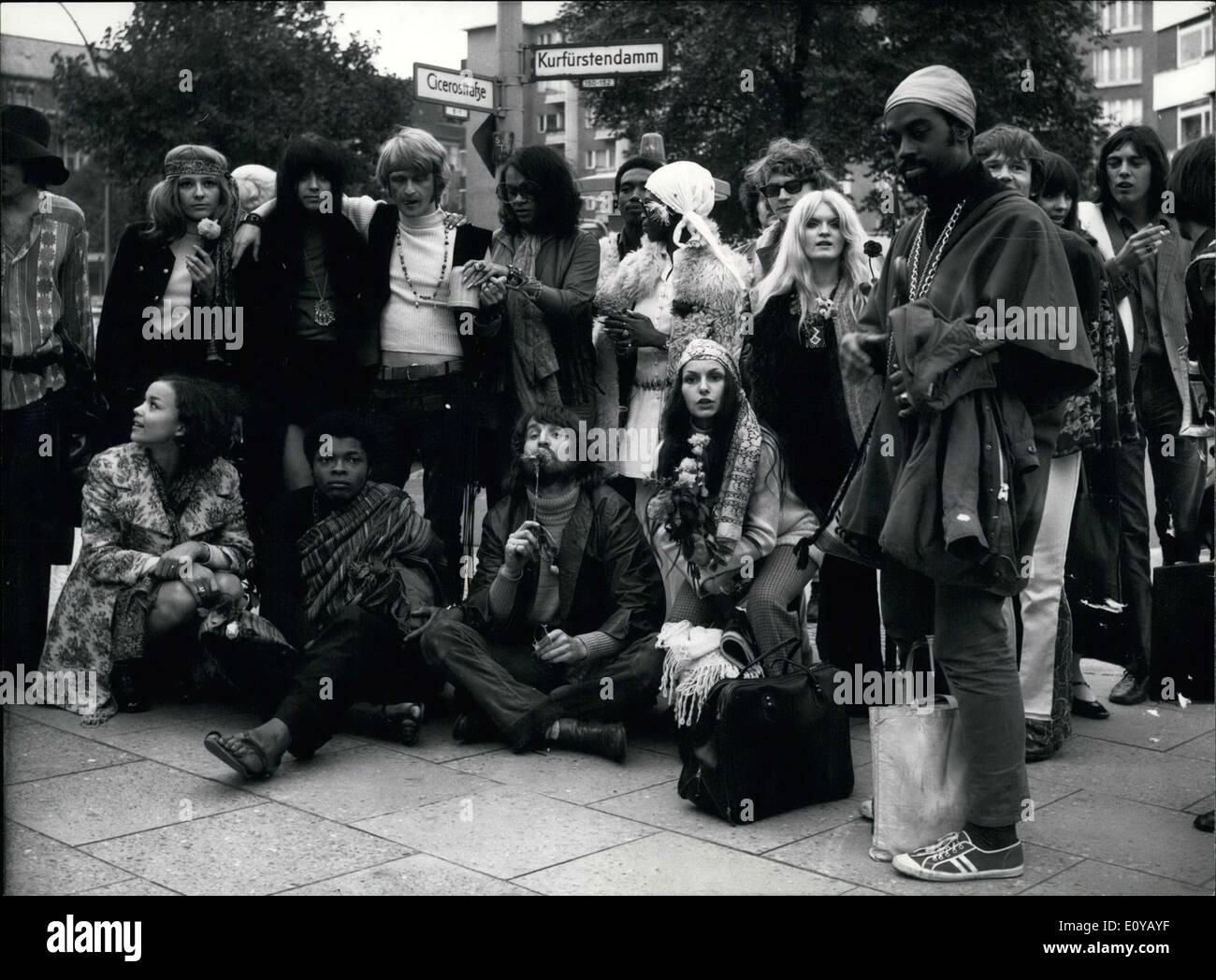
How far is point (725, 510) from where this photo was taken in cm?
499

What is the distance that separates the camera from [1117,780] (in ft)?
15.5

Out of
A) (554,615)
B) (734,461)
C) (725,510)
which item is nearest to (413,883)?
(554,615)

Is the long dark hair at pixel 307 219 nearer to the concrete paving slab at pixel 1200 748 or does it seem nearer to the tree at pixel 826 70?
the concrete paving slab at pixel 1200 748

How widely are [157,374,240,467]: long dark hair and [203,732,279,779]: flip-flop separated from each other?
4.41ft

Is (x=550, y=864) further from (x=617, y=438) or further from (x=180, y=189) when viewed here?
(x=180, y=189)

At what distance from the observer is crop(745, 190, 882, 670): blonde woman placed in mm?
5348

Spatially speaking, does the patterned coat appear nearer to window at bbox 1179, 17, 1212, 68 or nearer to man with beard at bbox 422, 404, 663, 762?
man with beard at bbox 422, 404, 663, 762

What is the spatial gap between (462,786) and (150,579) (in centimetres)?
154

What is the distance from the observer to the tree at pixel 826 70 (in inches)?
653

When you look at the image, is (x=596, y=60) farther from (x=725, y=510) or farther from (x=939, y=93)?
(x=939, y=93)

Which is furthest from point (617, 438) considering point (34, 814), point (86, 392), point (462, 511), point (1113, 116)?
point (1113, 116)

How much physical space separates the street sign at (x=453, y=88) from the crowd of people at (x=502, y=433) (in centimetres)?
103

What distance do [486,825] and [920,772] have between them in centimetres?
124

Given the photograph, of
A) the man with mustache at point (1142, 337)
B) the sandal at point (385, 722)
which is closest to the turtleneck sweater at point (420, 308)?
the sandal at point (385, 722)
